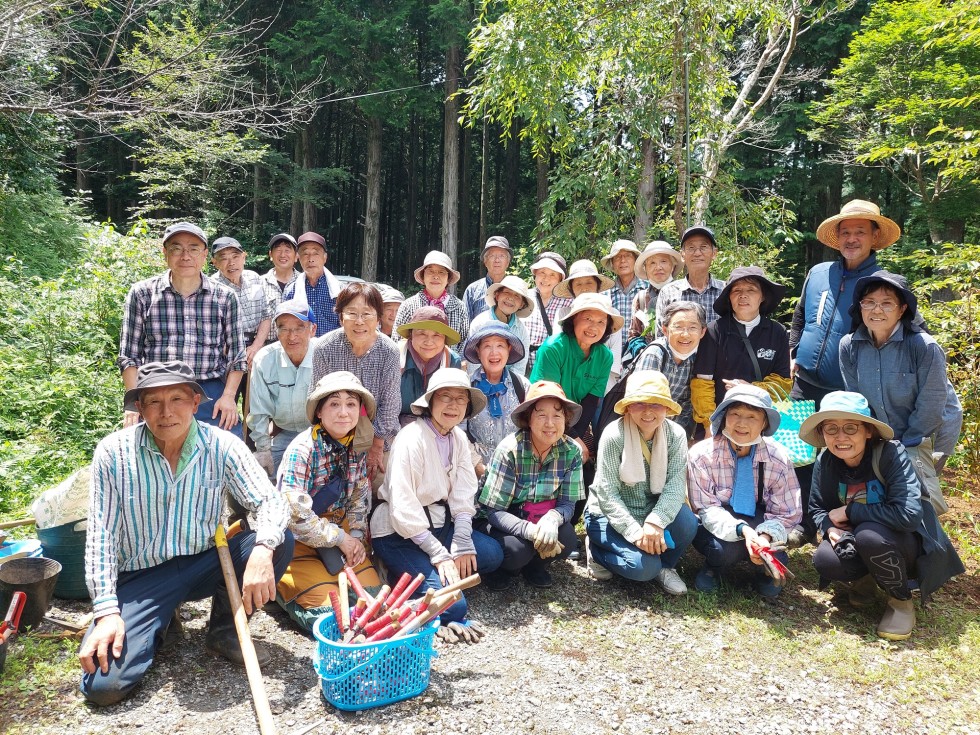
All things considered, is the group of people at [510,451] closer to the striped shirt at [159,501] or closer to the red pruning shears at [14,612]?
the striped shirt at [159,501]

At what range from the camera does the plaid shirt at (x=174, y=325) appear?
4109 mm

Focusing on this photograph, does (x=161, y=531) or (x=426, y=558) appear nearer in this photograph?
(x=161, y=531)

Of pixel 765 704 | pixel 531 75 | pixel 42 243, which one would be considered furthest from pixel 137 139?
pixel 765 704

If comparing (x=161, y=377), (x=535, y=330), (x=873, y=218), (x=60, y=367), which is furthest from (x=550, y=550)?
(x=60, y=367)

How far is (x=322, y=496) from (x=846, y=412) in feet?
9.55

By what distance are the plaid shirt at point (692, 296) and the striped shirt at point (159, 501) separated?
311cm

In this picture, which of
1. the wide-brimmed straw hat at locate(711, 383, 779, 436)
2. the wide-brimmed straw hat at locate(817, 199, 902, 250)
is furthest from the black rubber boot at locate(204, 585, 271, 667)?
the wide-brimmed straw hat at locate(817, 199, 902, 250)

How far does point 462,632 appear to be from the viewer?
143 inches

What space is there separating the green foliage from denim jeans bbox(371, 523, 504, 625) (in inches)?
121

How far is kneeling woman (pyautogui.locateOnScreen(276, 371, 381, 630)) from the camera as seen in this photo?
140 inches

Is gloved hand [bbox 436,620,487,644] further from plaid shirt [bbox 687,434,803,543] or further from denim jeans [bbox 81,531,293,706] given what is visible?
plaid shirt [bbox 687,434,803,543]

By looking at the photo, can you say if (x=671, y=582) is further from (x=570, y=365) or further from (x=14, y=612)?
(x=14, y=612)

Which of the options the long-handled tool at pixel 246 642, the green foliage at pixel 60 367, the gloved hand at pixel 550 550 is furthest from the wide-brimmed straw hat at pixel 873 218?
the green foliage at pixel 60 367

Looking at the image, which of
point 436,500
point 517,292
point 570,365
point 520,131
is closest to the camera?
point 436,500
